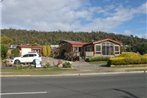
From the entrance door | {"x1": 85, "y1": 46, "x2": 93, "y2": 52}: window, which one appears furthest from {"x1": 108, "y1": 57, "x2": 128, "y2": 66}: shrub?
{"x1": 85, "y1": 46, "x2": 93, "y2": 52}: window

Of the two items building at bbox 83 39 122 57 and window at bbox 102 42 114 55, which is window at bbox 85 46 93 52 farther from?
window at bbox 102 42 114 55

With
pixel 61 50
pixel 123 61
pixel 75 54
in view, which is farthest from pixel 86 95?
pixel 61 50

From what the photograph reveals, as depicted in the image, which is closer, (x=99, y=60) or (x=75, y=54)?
(x=99, y=60)

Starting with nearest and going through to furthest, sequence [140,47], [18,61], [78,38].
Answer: [18,61] < [140,47] < [78,38]

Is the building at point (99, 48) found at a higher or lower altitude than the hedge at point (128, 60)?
higher

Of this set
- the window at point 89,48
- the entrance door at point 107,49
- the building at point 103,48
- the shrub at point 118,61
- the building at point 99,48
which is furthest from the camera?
the window at point 89,48

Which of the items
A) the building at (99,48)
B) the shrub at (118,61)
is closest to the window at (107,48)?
the building at (99,48)

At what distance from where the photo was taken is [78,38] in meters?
140

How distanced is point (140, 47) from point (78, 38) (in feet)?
239

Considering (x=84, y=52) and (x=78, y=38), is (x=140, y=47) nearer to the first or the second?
(x=84, y=52)

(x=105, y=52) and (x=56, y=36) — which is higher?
(x=56, y=36)

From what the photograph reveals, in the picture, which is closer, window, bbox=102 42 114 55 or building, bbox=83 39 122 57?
building, bbox=83 39 122 57

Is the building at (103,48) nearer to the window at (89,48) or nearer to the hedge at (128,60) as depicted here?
the window at (89,48)

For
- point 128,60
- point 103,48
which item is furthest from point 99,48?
point 128,60
